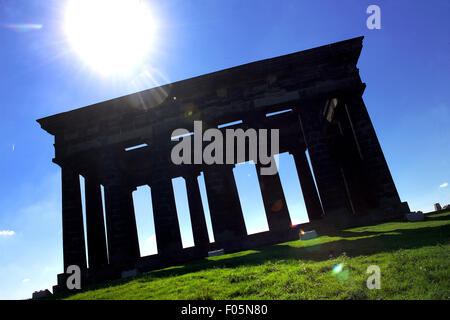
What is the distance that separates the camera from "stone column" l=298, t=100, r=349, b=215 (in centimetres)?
1470

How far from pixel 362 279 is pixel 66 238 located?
17072 millimetres

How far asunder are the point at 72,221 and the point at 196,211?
30.5ft

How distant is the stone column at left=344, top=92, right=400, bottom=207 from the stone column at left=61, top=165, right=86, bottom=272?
59.5 feet

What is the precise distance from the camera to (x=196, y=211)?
22.3 metres

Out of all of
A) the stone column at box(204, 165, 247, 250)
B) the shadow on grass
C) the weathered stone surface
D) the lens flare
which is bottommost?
the lens flare

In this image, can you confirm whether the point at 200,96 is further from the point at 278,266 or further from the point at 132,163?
the point at 278,266

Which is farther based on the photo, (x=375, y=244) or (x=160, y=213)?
(x=160, y=213)

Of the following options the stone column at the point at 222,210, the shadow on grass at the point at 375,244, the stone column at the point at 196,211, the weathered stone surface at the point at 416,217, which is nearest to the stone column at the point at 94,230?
the stone column at the point at 196,211

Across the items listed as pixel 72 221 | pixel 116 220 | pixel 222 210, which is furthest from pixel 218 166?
pixel 72 221

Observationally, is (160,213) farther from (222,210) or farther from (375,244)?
(375,244)

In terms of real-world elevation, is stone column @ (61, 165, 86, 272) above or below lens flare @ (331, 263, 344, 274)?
above

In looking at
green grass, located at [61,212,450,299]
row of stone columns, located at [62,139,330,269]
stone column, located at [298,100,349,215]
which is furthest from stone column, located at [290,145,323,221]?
green grass, located at [61,212,450,299]

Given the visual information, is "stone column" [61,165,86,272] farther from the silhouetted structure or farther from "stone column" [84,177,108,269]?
"stone column" [84,177,108,269]
